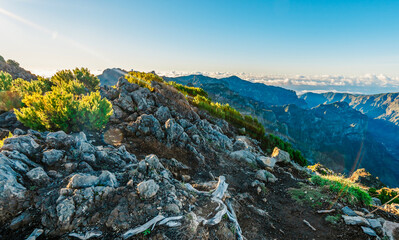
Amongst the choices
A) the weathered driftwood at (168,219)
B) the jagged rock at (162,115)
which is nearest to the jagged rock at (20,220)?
the weathered driftwood at (168,219)

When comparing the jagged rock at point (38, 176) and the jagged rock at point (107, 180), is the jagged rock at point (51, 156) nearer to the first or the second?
the jagged rock at point (38, 176)

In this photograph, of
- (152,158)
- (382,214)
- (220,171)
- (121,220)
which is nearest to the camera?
(121,220)

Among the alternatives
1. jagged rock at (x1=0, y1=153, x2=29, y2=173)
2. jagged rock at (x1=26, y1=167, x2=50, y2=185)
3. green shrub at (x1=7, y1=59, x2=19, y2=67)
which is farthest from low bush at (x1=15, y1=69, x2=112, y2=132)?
green shrub at (x1=7, y1=59, x2=19, y2=67)

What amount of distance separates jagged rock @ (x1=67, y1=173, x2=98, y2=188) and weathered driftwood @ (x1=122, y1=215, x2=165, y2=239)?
6.74 ft

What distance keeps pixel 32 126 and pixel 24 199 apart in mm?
7373

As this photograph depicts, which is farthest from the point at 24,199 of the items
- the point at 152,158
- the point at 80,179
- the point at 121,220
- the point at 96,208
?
the point at 152,158

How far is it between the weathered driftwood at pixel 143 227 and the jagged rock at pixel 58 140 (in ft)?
16.8

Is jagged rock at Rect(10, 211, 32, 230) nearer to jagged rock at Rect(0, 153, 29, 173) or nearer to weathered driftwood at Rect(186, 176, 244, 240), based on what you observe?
jagged rock at Rect(0, 153, 29, 173)

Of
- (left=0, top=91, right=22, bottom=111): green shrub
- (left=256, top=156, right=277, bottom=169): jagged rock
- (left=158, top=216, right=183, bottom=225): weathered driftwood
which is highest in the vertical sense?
(left=0, top=91, right=22, bottom=111): green shrub

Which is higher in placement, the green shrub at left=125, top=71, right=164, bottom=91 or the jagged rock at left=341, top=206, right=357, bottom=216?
the green shrub at left=125, top=71, right=164, bottom=91

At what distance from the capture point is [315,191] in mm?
9414

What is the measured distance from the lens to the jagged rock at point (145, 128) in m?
13.1

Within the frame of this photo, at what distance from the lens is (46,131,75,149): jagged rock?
6.75 m

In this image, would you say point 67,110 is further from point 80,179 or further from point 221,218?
point 221,218
